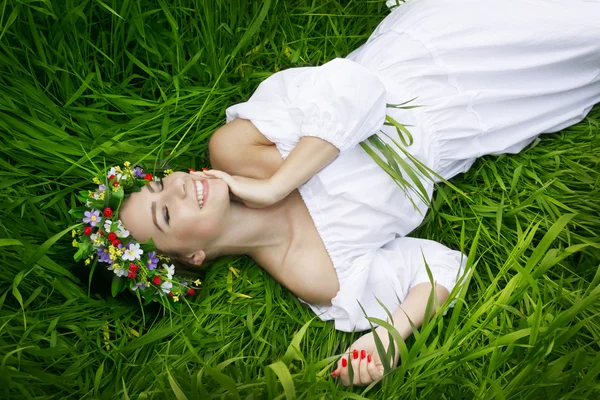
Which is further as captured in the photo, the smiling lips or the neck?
the neck

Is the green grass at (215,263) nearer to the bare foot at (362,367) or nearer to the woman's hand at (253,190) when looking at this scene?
the bare foot at (362,367)

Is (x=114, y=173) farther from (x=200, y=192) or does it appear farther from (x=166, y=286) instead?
(x=166, y=286)

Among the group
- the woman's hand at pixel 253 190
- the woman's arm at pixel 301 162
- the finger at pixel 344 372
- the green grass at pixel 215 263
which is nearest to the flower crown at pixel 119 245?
the green grass at pixel 215 263

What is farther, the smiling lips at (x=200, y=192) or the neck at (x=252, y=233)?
the neck at (x=252, y=233)

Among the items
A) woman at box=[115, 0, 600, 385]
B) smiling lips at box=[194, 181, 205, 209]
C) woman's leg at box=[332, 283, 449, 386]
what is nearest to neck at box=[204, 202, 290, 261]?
woman at box=[115, 0, 600, 385]

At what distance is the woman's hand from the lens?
6.86ft

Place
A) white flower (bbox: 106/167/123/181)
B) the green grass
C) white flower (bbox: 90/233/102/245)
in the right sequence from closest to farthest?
the green grass < white flower (bbox: 90/233/102/245) < white flower (bbox: 106/167/123/181)

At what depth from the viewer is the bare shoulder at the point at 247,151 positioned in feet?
7.29

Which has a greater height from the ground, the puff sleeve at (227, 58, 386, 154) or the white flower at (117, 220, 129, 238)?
the puff sleeve at (227, 58, 386, 154)

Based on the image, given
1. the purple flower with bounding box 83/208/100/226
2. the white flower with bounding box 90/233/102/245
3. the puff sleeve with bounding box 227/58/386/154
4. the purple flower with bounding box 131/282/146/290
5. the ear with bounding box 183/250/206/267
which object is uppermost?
the puff sleeve with bounding box 227/58/386/154

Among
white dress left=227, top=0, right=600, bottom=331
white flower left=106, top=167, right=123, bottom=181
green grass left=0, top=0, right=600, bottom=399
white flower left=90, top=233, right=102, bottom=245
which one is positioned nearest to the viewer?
green grass left=0, top=0, right=600, bottom=399

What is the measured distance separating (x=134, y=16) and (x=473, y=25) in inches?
52.4

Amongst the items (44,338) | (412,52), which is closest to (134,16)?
(412,52)

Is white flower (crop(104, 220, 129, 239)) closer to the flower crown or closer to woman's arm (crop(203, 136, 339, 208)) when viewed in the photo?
the flower crown
